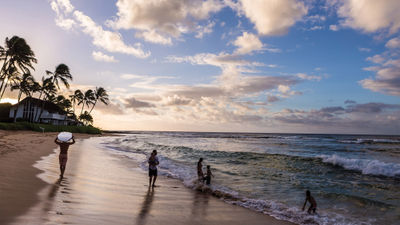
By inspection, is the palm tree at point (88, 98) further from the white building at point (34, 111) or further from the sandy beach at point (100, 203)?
the sandy beach at point (100, 203)

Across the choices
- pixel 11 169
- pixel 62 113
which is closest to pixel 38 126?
pixel 62 113

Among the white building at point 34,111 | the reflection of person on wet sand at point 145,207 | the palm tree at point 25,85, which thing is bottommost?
the reflection of person on wet sand at point 145,207

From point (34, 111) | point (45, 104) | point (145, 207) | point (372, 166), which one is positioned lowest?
point (145, 207)

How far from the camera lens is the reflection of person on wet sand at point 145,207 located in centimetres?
605

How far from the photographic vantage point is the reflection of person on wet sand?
19.8ft

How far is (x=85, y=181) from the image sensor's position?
32.1 feet

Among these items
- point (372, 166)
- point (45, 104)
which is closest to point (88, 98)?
point (45, 104)

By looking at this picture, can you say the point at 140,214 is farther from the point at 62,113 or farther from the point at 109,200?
the point at 62,113

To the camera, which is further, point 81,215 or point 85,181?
point 85,181

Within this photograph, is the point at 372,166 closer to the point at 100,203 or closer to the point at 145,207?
the point at 145,207

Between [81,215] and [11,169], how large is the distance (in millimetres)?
6544

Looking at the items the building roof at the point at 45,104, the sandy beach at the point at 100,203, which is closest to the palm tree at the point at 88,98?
the building roof at the point at 45,104

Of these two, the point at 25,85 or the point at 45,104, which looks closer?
the point at 25,85

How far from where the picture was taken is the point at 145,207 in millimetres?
7223
